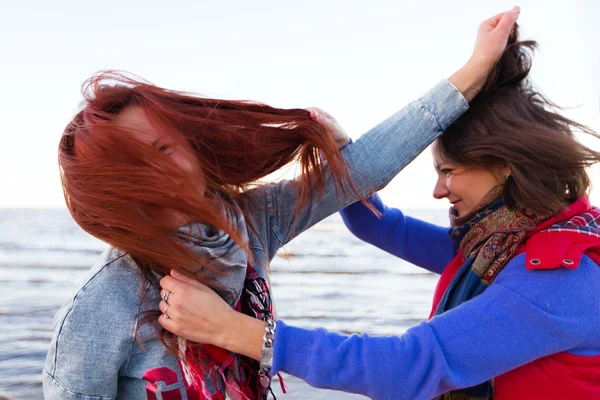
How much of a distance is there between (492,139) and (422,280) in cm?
737

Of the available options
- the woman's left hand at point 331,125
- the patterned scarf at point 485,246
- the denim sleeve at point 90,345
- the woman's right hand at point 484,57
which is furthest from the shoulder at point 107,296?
the woman's right hand at point 484,57

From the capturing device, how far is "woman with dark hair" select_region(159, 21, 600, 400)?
1465 mm

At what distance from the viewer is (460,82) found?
170 cm

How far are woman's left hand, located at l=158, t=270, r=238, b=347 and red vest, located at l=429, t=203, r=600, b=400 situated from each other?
918 millimetres

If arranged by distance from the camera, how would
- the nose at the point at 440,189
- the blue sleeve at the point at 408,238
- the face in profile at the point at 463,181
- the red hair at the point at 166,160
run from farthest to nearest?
the blue sleeve at the point at 408,238 < the nose at the point at 440,189 < the face in profile at the point at 463,181 < the red hair at the point at 166,160

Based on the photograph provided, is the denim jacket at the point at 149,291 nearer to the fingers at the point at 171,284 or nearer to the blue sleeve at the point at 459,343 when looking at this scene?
the fingers at the point at 171,284

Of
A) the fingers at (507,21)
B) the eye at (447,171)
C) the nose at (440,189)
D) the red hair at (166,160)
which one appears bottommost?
the nose at (440,189)

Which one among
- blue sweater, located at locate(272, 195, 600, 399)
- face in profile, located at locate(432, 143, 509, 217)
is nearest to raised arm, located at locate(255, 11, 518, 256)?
face in profile, located at locate(432, 143, 509, 217)

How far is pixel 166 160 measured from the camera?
138 centimetres

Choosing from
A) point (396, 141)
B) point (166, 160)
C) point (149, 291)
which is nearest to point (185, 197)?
point (166, 160)

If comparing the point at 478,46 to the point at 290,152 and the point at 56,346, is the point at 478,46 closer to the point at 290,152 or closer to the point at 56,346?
the point at 290,152

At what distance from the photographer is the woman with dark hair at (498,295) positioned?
57.7 inches

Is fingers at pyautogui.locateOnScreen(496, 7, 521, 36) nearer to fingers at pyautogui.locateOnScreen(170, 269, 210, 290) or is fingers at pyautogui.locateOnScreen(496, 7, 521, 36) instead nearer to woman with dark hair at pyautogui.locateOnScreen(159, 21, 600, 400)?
woman with dark hair at pyautogui.locateOnScreen(159, 21, 600, 400)

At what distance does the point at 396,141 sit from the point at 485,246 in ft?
1.59
